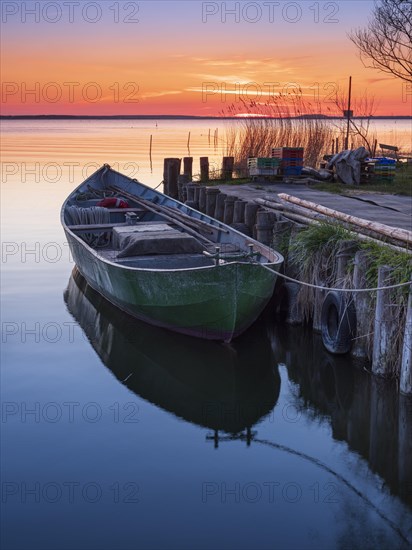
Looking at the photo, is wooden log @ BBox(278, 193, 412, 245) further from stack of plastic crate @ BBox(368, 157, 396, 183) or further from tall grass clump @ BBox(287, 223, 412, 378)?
stack of plastic crate @ BBox(368, 157, 396, 183)

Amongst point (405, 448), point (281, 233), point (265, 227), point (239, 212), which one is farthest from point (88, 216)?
point (405, 448)

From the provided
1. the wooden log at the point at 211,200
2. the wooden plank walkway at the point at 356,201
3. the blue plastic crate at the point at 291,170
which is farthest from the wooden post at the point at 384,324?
the blue plastic crate at the point at 291,170

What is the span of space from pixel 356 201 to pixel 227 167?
7.44m

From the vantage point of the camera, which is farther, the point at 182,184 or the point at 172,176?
the point at 172,176

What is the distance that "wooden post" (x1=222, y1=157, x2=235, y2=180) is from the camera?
83.7ft

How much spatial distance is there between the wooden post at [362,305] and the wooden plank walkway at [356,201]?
397 cm

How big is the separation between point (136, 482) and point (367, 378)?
384 centimetres

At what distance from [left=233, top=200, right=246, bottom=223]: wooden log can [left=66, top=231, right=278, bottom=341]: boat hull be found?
418 cm

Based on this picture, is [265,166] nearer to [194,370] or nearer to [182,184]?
[182,184]

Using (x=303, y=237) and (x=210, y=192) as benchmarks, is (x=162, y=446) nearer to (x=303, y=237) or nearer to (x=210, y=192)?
(x=303, y=237)

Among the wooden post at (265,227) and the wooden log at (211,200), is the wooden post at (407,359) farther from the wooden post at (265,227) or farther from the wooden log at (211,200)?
the wooden log at (211,200)

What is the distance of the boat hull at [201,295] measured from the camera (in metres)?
11.1

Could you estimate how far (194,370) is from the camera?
11336mm

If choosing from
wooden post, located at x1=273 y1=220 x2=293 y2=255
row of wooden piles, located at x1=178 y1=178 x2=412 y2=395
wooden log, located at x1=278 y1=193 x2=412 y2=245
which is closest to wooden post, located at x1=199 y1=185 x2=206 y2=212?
row of wooden piles, located at x1=178 y1=178 x2=412 y2=395
